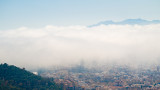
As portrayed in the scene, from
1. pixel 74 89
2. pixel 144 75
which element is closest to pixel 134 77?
pixel 144 75

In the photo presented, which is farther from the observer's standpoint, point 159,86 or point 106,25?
point 106,25

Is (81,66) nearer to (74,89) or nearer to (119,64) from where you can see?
(119,64)

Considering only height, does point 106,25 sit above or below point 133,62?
above

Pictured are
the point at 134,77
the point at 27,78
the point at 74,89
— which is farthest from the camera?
the point at 134,77

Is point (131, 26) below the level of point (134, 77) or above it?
above

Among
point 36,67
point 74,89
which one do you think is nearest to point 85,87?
point 74,89

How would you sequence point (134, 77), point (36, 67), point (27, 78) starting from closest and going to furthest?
point (27, 78), point (134, 77), point (36, 67)

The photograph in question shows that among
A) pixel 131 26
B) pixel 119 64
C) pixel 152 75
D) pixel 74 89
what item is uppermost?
pixel 131 26

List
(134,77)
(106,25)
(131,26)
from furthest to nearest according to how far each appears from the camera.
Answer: (106,25) → (131,26) → (134,77)

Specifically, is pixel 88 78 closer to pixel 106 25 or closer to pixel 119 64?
pixel 119 64
